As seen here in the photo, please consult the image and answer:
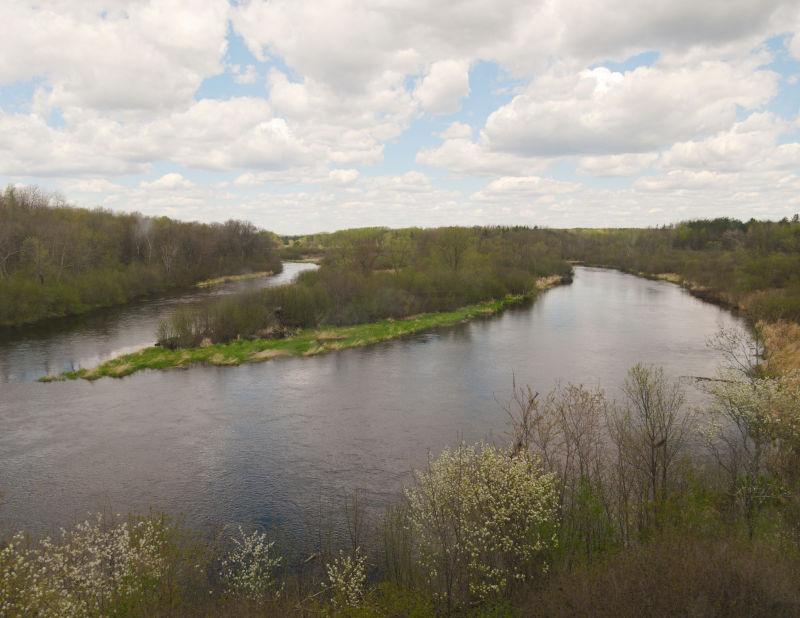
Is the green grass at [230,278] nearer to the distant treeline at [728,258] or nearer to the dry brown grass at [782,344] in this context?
the dry brown grass at [782,344]

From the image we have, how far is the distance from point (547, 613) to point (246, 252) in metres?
104

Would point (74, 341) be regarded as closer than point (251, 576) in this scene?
No

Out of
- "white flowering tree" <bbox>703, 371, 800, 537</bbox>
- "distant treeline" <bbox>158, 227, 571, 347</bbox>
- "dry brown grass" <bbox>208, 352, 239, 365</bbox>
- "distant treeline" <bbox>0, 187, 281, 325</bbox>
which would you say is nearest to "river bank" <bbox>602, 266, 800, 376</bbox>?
"white flowering tree" <bbox>703, 371, 800, 537</bbox>

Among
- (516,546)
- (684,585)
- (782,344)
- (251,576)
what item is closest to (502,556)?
(516,546)

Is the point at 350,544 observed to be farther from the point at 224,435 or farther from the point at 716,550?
the point at 224,435

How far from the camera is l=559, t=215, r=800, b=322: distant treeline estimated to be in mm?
45219

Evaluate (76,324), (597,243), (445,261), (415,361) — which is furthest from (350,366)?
(597,243)

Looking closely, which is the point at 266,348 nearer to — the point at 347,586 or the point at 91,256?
the point at 347,586

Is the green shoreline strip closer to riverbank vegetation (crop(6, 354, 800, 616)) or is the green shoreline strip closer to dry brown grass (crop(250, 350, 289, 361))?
dry brown grass (crop(250, 350, 289, 361))

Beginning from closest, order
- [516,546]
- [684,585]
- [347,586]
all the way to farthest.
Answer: [684,585] < [347,586] < [516,546]

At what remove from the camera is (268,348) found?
37812 mm

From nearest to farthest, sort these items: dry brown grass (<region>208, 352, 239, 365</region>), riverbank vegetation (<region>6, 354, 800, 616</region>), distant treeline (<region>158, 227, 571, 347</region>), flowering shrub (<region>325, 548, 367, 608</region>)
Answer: riverbank vegetation (<region>6, 354, 800, 616</region>) → flowering shrub (<region>325, 548, 367, 608</region>) → dry brown grass (<region>208, 352, 239, 365</region>) → distant treeline (<region>158, 227, 571, 347</region>)

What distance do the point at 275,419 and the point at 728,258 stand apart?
2890 inches

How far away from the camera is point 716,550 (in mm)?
9055
